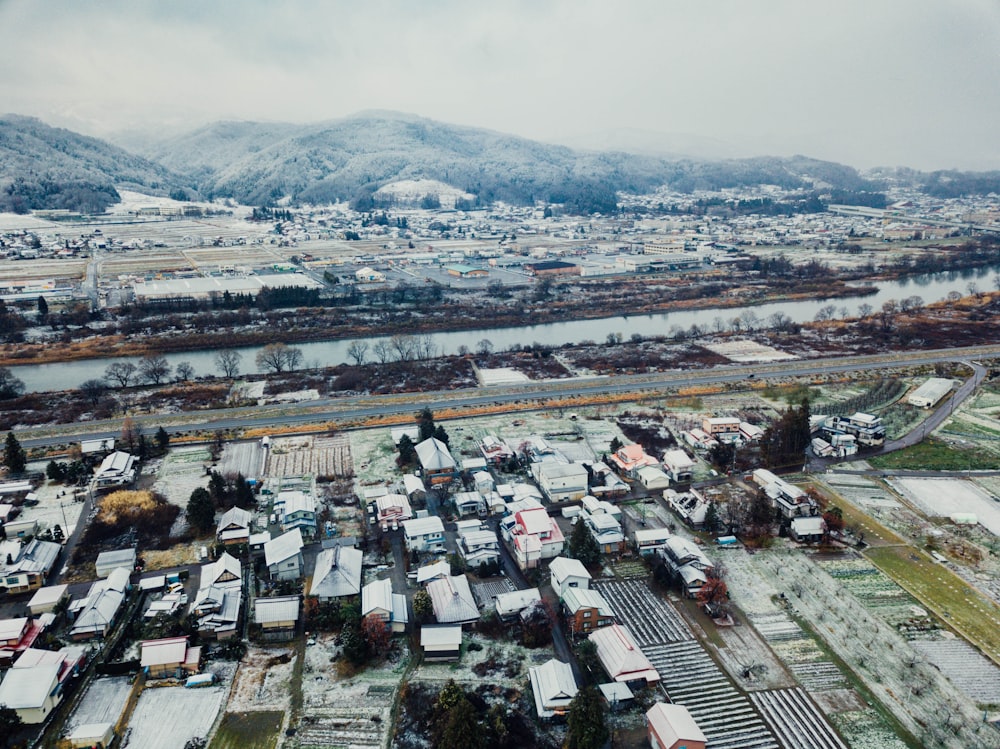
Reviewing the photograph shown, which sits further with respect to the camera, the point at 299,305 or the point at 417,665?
the point at 299,305

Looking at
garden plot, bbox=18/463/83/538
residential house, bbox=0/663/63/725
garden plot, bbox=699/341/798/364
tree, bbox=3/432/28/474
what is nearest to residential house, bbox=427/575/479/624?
residential house, bbox=0/663/63/725

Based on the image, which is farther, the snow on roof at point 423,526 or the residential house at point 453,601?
the snow on roof at point 423,526

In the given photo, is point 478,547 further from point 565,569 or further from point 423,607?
point 423,607

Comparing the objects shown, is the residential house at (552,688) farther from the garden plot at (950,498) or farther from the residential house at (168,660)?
the garden plot at (950,498)

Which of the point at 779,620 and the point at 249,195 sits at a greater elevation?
the point at 249,195

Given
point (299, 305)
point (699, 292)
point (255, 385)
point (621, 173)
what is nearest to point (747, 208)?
point (621, 173)

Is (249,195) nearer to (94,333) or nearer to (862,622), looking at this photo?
(94,333)

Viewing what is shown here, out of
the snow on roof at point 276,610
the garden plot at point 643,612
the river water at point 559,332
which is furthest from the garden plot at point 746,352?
the snow on roof at point 276,610
